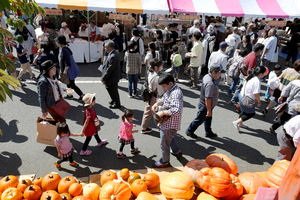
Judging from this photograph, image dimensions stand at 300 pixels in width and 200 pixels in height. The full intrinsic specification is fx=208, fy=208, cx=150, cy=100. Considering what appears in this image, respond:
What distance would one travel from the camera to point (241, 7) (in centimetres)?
959

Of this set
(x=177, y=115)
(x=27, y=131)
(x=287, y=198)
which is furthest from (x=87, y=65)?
(x=287, y=198)

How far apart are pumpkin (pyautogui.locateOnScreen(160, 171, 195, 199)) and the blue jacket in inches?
109

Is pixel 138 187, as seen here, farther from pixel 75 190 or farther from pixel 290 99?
pixel 290 99

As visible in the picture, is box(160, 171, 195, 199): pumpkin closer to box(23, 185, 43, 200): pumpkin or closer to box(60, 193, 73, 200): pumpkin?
box(60, 193, 73, 200): pumpkin

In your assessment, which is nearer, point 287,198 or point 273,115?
point 287,198

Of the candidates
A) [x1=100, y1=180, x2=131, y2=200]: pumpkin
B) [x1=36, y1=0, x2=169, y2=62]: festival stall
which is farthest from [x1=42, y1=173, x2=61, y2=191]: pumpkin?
[x1=36, y1=0, x2=169, y2=62]: festival stall

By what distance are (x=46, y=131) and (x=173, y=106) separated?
250 cm

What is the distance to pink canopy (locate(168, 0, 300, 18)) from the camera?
9.06 m


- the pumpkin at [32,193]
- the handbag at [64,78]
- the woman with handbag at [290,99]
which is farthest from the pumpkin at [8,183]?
the woman with handbag at [290,99]

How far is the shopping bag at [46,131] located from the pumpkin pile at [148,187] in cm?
121

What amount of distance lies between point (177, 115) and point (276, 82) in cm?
405

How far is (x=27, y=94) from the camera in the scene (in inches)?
263

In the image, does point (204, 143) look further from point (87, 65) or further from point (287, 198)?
point (87, 65)

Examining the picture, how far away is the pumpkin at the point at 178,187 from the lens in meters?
2.64
